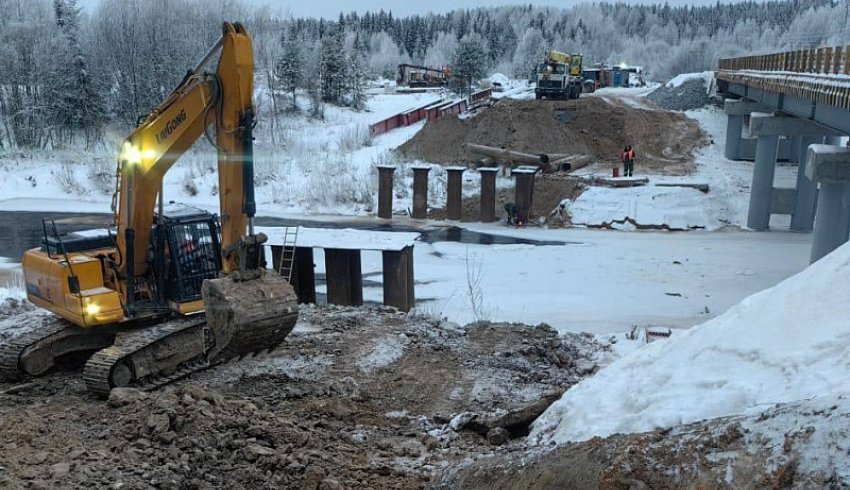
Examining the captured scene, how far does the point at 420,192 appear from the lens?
25.0 meters

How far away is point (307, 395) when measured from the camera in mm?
9242

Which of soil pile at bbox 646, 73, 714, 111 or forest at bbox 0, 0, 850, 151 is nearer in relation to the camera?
forest at bbox 0, 0, 850, 151

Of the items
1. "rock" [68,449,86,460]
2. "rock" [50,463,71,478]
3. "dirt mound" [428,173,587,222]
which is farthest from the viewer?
"dirt mound" [428,173,587,222]

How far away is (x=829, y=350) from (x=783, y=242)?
56.4 feet

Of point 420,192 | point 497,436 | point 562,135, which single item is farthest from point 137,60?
point 497,436

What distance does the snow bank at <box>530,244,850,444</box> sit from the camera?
18.0ft

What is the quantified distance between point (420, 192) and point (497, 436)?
59.7 feet

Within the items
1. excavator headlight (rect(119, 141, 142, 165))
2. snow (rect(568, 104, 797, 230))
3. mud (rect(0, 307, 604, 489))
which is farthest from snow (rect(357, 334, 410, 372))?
snow (rect(568, 104, 797, 230))

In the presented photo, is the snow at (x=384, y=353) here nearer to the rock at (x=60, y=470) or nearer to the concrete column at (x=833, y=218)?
the rock at (x=60, y=470)

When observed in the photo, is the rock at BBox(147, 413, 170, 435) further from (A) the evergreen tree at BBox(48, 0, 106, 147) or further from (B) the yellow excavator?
(A) the evergreen tree at BBox(48, 0, 106, 147)

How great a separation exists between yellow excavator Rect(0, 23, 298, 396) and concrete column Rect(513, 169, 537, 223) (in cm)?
1499

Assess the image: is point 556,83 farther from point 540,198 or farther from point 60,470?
point 60,470

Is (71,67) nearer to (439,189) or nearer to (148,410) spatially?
(439,189)

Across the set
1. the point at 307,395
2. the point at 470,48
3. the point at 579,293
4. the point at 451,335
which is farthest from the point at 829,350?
the point at 470,48
